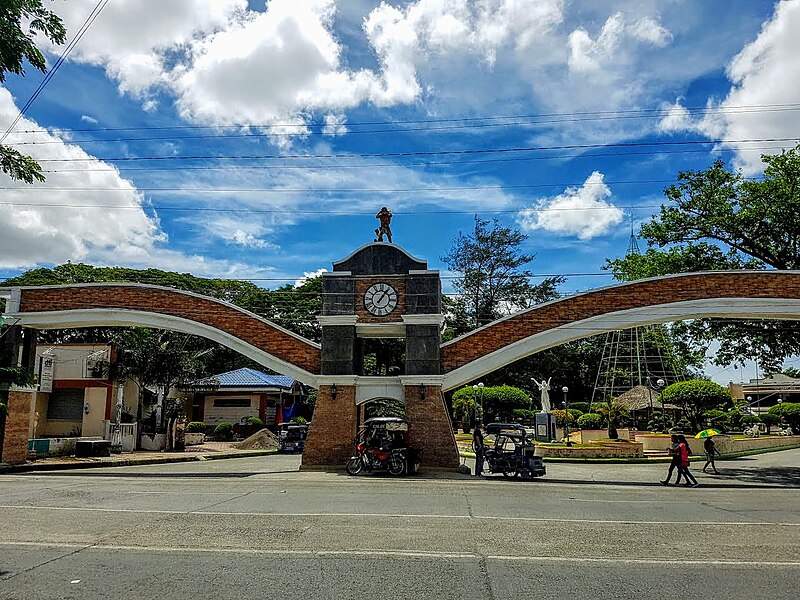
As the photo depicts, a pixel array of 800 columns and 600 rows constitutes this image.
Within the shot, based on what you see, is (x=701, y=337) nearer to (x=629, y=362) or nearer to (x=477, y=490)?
(x=477, y=490)

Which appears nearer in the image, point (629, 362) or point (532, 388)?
point (629, 362)

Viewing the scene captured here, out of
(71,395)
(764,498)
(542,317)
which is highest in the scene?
(542,317)

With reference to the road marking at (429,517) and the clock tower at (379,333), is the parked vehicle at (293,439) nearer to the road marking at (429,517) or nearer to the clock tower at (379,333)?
the clock tower at (379,333)

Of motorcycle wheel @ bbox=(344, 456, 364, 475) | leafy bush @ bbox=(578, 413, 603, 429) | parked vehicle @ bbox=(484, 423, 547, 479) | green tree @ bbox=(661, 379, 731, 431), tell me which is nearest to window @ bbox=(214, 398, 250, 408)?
leafy bush @ bbox=(578, 413, 603, 429)

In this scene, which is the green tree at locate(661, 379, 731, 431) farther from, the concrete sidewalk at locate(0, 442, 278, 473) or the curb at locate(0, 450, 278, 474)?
the curb at locate(0, 450, 278, 474)

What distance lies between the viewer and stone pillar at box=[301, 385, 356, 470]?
71.2 ft

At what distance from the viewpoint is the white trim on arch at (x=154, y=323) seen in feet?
74.0

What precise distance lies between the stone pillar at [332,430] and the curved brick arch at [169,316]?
3.04ft

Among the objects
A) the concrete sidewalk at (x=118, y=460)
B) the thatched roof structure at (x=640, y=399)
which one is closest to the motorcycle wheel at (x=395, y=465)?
the concrete sidewalk at (x=118, y=460)

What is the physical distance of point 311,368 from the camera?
890 inches

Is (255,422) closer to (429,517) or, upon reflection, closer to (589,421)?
(589,421)

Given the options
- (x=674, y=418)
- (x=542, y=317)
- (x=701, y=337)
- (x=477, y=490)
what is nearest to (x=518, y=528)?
(x=477, y=490)

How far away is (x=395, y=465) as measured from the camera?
64.4 feet

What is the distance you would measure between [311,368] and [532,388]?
34.8m
